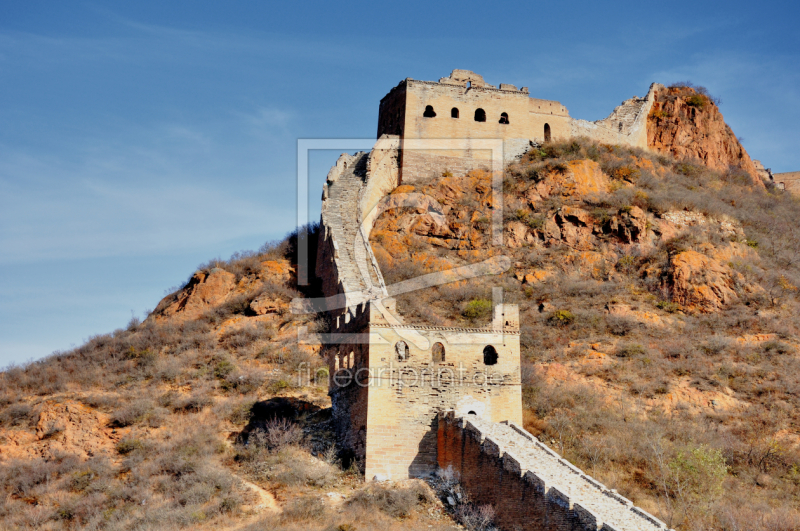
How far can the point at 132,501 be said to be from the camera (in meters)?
21.2

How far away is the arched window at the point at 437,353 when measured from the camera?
2228cm

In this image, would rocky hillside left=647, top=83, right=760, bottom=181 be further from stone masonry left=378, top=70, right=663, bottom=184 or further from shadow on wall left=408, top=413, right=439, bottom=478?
shadow on wall left=408, top=413, right=439, bottom=478

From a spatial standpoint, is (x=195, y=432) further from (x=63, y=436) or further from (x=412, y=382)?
(x=412, y=382)

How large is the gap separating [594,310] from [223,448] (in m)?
15.1

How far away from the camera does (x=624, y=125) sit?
4619 centimetres

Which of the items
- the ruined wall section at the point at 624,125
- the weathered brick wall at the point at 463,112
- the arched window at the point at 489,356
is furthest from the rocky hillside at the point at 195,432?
the ruined wall section at the point at 624,125

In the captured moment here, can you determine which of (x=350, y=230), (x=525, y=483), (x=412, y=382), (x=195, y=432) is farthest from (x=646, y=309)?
(x=195, y=432)

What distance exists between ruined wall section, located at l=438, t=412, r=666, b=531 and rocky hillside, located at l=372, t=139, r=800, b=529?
2.56m

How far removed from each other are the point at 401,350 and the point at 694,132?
32.7m

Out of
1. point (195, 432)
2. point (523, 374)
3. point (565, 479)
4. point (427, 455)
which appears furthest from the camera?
point (523, 374)

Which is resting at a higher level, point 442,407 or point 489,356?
point 489,356

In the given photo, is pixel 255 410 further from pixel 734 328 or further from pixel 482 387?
pixel 734 328

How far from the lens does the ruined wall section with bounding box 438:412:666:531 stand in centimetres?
1645

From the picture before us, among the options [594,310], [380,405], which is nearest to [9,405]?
[380,405]
